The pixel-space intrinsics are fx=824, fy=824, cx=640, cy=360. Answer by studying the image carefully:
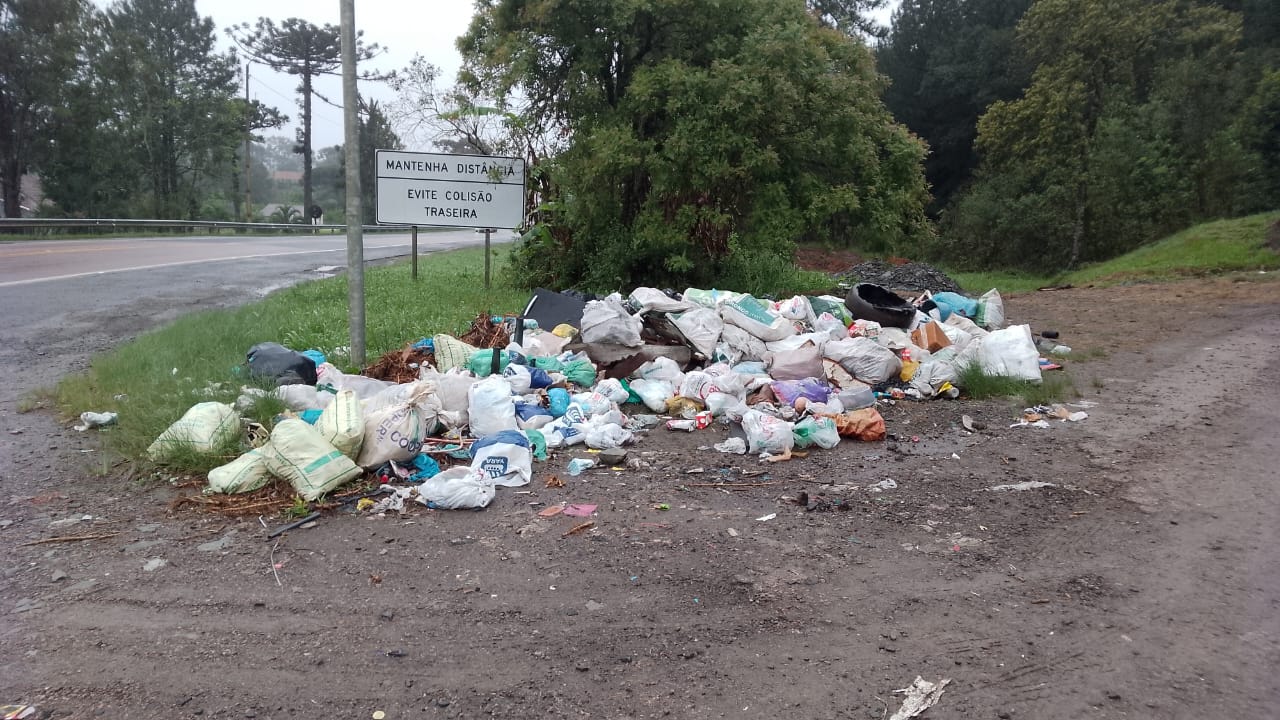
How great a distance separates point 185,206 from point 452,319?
1355 inches

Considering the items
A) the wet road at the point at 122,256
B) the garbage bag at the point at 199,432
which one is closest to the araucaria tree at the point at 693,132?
the wet road at the point at 122,256

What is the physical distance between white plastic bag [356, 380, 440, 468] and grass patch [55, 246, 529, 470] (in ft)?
2.65

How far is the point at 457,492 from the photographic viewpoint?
442 cm

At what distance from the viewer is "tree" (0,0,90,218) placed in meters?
29.1

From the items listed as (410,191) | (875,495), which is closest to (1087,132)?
(410,191)

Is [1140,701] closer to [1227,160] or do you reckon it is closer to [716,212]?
[716,212]

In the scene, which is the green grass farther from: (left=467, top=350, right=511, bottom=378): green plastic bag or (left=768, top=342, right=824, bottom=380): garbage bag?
(left=467, top=350, right=511, bottom=378): green plastic bag

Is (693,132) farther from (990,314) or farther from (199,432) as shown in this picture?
(199,432)

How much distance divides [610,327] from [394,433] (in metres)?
2.75

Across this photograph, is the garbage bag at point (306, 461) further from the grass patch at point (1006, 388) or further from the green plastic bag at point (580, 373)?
the grass patch at point (1006, 388)

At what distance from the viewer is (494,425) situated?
557 cm

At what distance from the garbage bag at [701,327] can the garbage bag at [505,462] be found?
2738 mm

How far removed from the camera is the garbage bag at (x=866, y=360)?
744 centimetres

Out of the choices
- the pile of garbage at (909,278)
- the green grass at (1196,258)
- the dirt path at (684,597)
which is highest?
the green grass at (1196,258)
